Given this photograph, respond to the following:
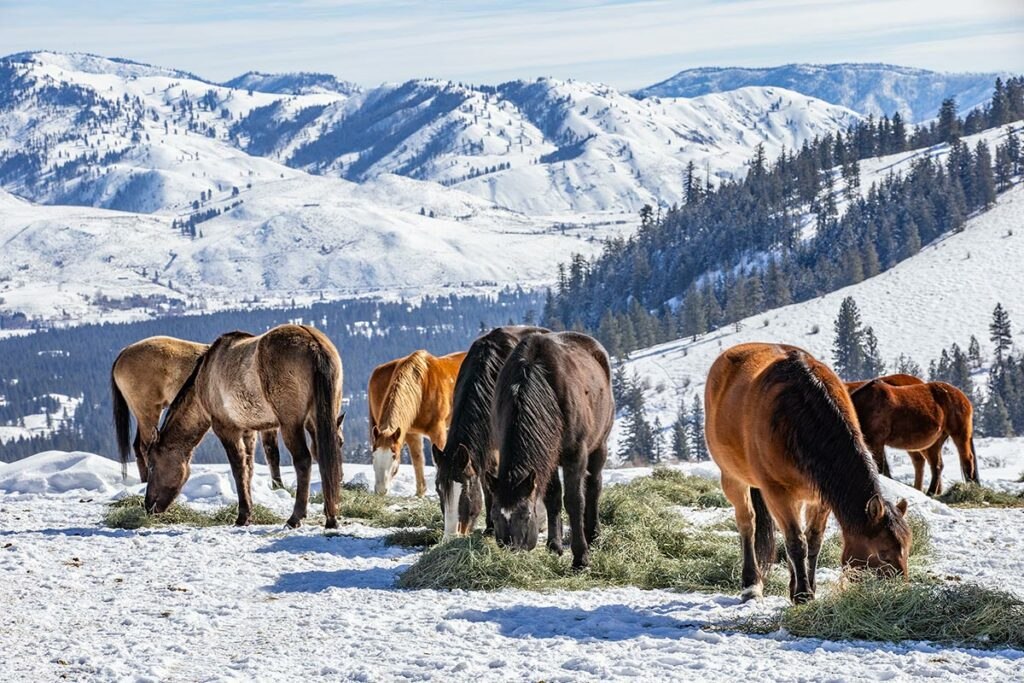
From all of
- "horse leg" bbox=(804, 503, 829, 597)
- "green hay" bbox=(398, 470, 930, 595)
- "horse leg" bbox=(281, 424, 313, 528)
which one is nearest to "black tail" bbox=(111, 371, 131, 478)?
"horse leg" bbox=(281, 424, 313, 528)

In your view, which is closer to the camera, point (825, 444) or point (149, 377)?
point (825, 444)

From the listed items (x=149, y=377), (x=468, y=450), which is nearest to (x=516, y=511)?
(x=468, y=450)

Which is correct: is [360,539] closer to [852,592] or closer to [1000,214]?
[852,592]

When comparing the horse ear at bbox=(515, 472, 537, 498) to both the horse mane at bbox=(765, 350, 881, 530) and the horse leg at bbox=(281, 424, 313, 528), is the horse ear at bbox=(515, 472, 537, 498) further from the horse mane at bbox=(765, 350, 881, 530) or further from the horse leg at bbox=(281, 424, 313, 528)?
the horse leg at bbox=(281, 424, 313, 528)

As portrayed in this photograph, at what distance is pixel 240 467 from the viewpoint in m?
15.3

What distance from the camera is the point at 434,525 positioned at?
47.0ft

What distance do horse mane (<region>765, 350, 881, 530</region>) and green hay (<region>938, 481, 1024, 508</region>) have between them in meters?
9.10

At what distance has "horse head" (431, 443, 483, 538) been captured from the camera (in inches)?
→ 485

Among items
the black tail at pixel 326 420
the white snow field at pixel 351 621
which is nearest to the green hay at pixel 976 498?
the white snow field at pixel 351 621

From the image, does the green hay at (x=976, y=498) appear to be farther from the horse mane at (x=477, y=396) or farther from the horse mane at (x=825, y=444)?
the horse mane at (x=825, y=444)

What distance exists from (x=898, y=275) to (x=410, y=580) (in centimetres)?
13718

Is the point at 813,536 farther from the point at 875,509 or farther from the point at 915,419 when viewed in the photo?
the point at 915,419

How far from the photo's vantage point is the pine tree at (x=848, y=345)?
373 ft

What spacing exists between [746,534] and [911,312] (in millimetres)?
124865
